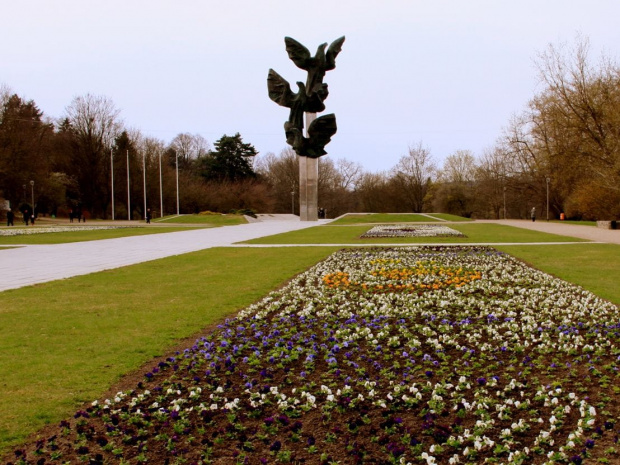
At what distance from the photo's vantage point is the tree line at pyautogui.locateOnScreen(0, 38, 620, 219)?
3525cm

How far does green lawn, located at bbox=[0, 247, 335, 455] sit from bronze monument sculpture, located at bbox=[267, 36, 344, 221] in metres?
26.2

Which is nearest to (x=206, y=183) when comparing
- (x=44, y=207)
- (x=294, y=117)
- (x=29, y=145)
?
(x=44, y=207)

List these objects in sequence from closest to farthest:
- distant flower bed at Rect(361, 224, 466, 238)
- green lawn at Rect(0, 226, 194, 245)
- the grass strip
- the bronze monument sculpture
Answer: the grass strip → green lawn at Rect(0, 226, 194, 245) → distant flower bed at Rect(361, 224, 466, 238) → the bronze monument sculpture

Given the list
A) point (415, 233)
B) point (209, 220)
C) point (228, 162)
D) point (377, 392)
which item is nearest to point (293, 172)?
point (228, 162)

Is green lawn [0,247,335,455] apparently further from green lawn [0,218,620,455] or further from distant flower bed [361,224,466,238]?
distant flower bed [361,224,466,238]

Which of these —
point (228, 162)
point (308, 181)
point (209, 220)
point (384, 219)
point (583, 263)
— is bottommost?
point (583, 263)

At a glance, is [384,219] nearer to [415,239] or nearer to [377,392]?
[415,239]

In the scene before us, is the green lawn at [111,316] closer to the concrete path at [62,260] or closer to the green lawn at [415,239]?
the concrete path at [62,260]

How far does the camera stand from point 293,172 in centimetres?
7262

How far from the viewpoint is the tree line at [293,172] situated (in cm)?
3525

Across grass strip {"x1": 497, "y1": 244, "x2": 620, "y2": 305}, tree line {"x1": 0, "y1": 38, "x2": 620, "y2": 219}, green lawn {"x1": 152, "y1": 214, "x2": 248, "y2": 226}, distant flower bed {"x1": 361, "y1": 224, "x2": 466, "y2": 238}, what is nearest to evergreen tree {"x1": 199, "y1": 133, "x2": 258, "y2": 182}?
tree line {"x1": 0, "y1": 38, "x2": 620, "y2": 219}

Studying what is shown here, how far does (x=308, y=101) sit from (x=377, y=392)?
3381 centimetres

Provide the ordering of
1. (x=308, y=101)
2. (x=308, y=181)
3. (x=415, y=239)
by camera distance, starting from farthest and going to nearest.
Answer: (x=308, y=181)
(x=308, y=101)
(x=415, y=239)

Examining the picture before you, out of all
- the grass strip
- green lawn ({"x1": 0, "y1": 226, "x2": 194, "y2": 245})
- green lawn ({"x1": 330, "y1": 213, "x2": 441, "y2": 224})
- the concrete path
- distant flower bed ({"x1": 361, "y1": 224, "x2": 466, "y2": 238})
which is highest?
green lawn ({"x1": 330, "y1": 213, "x2": 441, "y2": 224})
